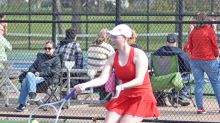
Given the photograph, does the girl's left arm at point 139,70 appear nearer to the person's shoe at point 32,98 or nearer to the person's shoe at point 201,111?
the person's shoe at point 201,111

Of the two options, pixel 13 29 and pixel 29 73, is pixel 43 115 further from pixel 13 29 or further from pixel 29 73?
pixel 13 29

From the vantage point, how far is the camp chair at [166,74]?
13629 millimetres

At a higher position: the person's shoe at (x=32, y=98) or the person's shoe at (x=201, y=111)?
the person's shoe at (x=32, y=98)

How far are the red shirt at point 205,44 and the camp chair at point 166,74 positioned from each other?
47 centimetres

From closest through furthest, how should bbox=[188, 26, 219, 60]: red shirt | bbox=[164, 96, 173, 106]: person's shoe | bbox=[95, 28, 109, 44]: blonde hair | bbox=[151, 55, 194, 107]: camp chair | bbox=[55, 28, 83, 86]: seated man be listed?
bbox=[188, 26, 219, 60]: red shirt < bbox=[151, 55, 194, 107]: camp chair < bbox=[95, 28, 109, 44]: blonde hair < bbox=[55, 28, 83, 86]: seated man < bbox=[164, 96, 173, 106]: person's shoe

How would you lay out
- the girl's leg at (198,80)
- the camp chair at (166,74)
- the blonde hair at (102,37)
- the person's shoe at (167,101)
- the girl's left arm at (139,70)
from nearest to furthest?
the girl's left arm at (139,70), the girl's leg at (198,80), the camp chair at (166,74), the blonde hair at (102,37), the person's shoe at (167,101)

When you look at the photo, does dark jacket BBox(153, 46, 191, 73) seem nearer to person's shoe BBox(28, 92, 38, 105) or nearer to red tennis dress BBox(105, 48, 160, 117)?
person's shoe BBox(28, 92, 38, 105)

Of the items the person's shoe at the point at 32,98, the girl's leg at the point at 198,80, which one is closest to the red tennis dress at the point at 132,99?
the girl's leg at the point at 198,80

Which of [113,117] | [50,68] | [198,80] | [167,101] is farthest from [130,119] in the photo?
[167,101]

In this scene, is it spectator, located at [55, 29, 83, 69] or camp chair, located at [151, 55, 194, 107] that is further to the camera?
spectator, located at [55, 29, 83, 69]

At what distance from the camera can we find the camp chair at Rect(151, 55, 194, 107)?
13.6 metres

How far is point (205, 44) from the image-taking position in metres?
13.4

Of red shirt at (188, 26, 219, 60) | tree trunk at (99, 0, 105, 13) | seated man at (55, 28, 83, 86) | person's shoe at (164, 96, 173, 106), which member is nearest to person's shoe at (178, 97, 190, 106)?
person's shoe at (164, 96, 173, 106)

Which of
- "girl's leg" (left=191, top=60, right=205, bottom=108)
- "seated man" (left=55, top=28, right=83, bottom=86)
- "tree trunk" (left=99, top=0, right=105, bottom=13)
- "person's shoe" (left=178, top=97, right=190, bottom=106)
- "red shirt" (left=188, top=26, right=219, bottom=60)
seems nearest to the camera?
"red shirt" (left=188, top=26, right=219, bottom=60)
